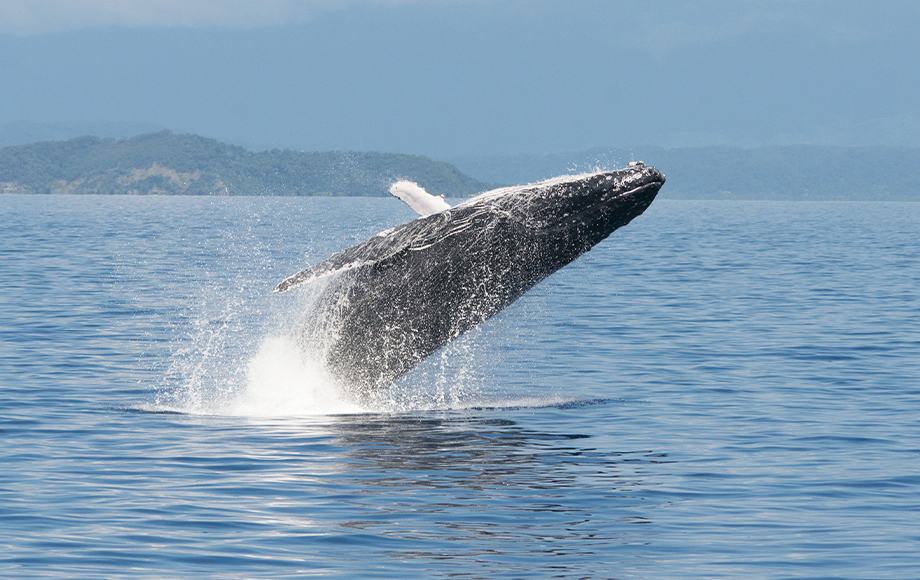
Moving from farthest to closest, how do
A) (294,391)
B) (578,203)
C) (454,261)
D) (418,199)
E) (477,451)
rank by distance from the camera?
(294,391), (418,199), (454,261), (578,203), (477,451)

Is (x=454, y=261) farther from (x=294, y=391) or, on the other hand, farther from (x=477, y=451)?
(x=294, y=391)

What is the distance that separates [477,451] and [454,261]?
2647mm

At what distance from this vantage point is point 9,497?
1288 cm

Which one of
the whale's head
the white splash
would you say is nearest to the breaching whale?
the whale's head

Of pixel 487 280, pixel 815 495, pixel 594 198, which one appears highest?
pixel 594 198

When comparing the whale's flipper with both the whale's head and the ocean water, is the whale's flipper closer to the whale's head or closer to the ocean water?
the whale's head

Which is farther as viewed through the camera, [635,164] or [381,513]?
[635,164]

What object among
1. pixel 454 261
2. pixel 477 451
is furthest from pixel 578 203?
pixel 477 451

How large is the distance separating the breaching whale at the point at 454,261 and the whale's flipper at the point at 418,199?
22 millimetres

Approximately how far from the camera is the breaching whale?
15.4 meters

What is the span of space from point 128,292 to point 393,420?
2325 centimetres

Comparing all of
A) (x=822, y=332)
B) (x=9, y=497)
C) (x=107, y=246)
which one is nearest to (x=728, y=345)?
(x=822, y=332)

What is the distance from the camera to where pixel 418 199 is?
1669 centimetres

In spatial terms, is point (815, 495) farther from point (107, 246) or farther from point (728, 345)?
point (107, 246)
